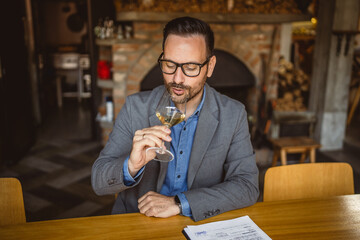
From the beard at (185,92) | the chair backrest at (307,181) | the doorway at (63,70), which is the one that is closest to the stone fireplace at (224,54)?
the doorway at (63,70)

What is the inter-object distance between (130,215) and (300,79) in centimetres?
387

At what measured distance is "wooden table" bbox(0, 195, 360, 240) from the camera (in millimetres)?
1121

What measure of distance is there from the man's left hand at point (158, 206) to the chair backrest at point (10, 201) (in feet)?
1.54

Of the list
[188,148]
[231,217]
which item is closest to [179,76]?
[188,148]

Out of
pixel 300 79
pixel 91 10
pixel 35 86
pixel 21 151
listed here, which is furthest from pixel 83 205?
pixel 300 79

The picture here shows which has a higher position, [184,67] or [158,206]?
[184,67]

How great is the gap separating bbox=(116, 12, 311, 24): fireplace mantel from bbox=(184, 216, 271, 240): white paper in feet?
8.97

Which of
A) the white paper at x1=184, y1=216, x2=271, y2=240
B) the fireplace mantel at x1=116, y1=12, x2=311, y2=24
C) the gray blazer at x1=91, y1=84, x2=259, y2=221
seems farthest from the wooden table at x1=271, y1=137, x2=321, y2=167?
the white paper at x1=184, y1=216, x2=271, y2=240

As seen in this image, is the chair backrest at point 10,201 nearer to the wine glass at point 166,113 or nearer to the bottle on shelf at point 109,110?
the wine glass at point 166,113

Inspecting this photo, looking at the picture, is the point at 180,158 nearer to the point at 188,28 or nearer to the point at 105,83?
the point at 188,28

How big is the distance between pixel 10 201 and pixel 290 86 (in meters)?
3.90

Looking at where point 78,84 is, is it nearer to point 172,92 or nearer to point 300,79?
point 300,79

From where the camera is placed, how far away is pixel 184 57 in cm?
142

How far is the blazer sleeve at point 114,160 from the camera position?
133cm
